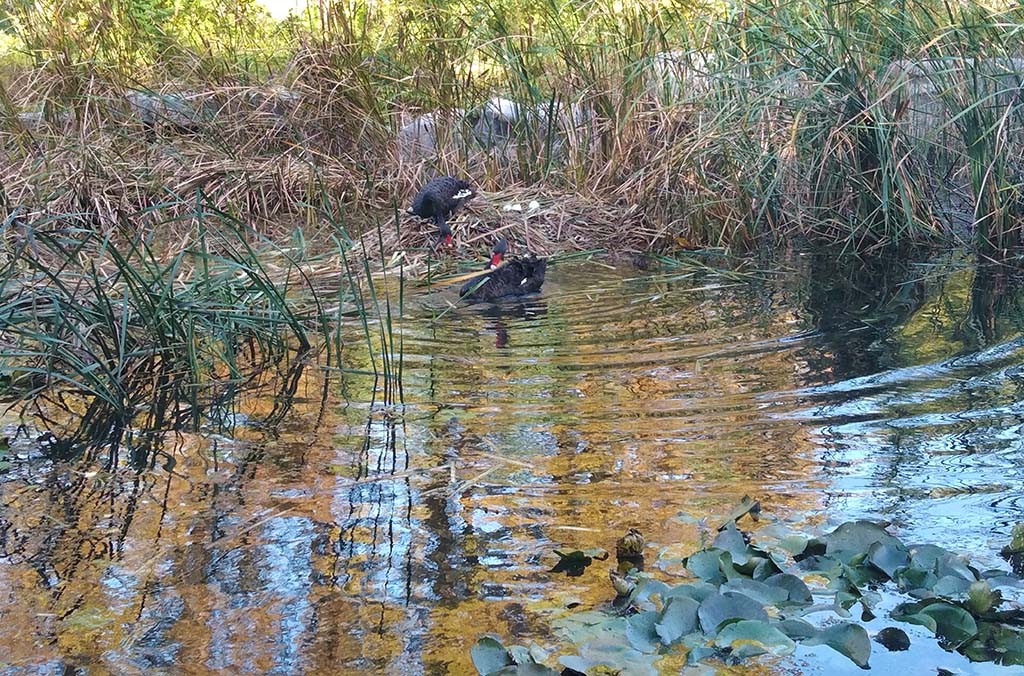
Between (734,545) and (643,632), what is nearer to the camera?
(643,632)

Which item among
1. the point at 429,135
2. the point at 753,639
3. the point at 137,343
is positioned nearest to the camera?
the point at 753,639

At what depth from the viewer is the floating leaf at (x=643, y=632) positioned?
7.44ft

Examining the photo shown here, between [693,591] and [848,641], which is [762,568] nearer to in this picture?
[693,591]

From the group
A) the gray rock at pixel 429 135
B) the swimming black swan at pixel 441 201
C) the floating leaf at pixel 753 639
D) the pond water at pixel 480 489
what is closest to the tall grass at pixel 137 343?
the pond water at pixel 480 489

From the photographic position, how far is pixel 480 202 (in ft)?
25.7

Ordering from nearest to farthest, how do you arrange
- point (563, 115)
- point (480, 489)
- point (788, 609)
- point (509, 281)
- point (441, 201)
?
point (788, 609) → point (480, 489) → point (509, 281) → point (441, 201) → point (563, 115)

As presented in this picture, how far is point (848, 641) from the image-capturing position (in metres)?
2.21

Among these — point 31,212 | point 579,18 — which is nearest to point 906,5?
point 579,18

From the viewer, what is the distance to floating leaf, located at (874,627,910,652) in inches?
88.3

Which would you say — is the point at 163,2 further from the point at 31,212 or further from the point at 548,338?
the point at 548,338

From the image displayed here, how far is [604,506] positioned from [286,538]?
0.81m

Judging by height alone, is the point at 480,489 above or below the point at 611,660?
above

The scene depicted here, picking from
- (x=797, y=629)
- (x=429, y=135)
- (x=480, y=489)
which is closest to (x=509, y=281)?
(x=429, y=135)

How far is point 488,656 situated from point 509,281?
162 inches
